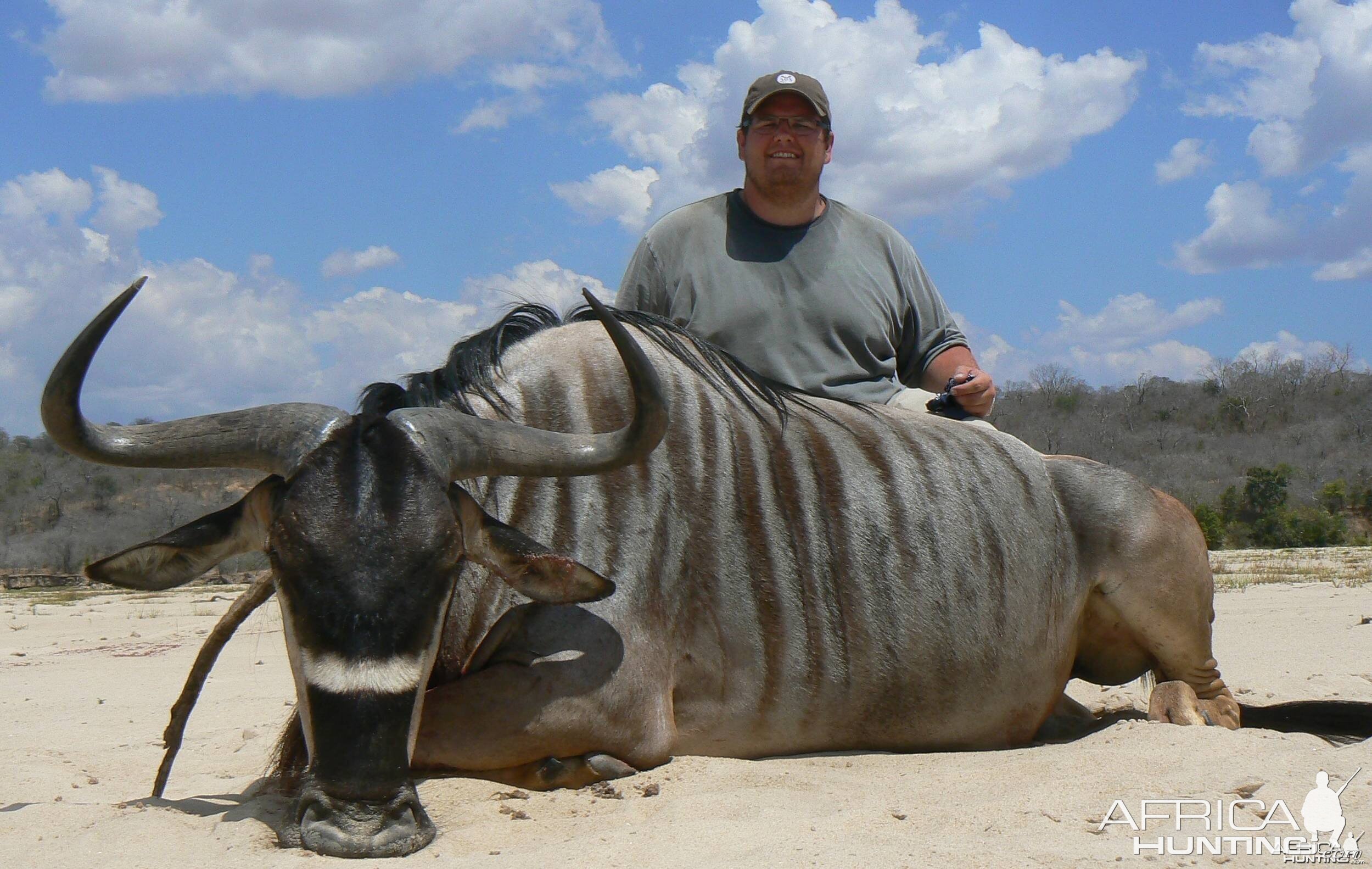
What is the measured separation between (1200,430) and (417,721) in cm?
4405

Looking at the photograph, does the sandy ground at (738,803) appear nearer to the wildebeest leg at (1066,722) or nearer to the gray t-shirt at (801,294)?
the wildebeest leg at (1066,722)

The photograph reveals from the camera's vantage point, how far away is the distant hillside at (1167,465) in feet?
84.3

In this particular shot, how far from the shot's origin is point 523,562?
371 cm

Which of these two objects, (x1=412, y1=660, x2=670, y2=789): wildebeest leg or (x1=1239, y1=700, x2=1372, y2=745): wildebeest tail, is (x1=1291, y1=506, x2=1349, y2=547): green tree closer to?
(x1=1239, y1=700, x2=1372, y2=745): wildebeest tail

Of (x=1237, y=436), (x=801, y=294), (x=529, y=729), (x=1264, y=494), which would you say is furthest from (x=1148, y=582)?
(x=1237, y=436)

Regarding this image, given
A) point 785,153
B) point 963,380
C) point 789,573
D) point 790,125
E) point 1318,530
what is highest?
point 790,125

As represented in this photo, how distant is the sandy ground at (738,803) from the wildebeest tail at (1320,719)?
0.46 m

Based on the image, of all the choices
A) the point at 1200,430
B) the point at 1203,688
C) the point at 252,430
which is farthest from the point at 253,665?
the point at 1200,430

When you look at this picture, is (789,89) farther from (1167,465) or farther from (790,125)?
(1167,465)

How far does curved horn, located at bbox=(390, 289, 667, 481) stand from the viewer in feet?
11.6

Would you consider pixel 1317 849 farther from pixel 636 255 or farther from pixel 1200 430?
pixel 1200 430

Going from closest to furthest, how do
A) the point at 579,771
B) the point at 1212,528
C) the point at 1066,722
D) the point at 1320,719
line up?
the point at 579,771, the point at 1320,719, the point at 1066,722, the point at 1212,528

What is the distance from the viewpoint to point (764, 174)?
6.37 meters

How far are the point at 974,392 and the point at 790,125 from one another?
182 centimetres
